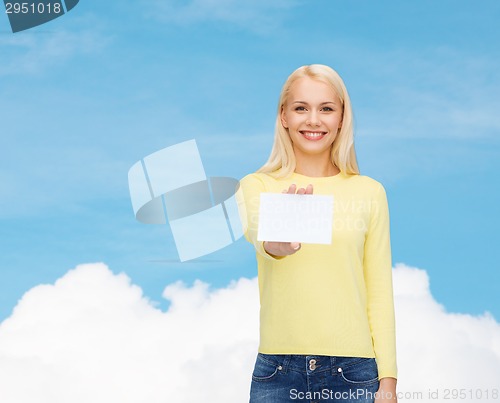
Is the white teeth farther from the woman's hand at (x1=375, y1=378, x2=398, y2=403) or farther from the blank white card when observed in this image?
the woman's hand at (x1=375, y1=378, x2=398, y2=403)

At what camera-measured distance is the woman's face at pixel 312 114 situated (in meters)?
3.97

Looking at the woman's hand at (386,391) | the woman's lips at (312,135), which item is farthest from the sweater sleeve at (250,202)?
the woman's hand at (386,391)

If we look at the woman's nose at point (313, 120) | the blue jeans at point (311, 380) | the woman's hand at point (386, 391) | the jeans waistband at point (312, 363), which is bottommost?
the woman's hand at point (386, 391)

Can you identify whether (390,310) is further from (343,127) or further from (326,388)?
(343,127)

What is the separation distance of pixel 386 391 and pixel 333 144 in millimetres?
1368

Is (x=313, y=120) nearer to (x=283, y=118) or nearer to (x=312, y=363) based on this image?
(x=283, y=118)

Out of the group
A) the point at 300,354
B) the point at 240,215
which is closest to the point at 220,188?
the point at 240,215

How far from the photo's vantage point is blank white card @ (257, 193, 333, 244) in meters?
3.46

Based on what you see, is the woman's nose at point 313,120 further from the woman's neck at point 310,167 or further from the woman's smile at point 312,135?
→ the woman's neck at point 310,167

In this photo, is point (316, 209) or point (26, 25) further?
point (26, 25)

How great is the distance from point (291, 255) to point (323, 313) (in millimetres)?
341

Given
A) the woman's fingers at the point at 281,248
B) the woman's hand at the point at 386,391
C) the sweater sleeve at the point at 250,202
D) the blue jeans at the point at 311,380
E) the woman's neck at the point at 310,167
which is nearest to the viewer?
the woman's fingers at the point at 281,248

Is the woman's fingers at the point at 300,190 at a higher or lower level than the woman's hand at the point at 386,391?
higher

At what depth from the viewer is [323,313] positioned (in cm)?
376
